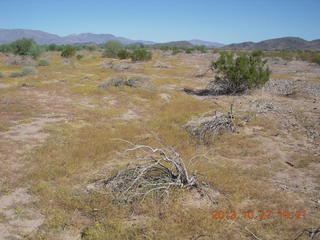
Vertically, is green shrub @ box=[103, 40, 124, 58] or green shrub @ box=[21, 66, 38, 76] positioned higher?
green shrub @ box=[103, 40, 124, 58]

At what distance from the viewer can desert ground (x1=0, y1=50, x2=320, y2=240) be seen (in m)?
3.94

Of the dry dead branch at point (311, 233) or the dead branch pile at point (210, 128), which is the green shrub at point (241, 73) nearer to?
the dead branch pile at point (210, 128)

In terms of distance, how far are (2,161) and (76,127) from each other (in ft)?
10.2

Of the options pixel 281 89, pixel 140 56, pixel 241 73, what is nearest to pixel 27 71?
pixel 140 56

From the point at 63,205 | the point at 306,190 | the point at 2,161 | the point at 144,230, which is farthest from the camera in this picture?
the point at 2,161

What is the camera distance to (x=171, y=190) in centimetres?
488

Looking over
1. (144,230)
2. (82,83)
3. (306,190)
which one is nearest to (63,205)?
(144,230)

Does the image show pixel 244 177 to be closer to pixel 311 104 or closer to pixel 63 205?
pixel 63 205

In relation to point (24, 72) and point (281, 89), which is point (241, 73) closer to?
point (281, 89)

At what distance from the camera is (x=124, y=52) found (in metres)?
38.2
